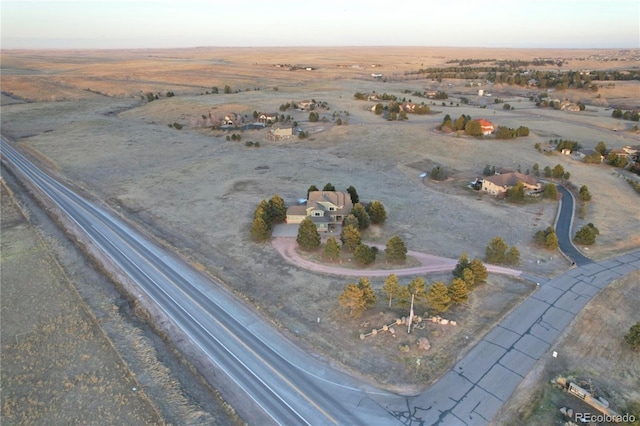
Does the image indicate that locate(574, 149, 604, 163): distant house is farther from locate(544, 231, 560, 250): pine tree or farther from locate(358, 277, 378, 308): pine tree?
locate(358, 277, 378, 308): pine tree

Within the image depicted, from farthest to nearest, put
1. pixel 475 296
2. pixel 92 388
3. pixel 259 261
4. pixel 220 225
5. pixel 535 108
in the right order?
pixel 535 108
pixel 220 225
pixel 259 261
pixel 475 296
pixel 92 388

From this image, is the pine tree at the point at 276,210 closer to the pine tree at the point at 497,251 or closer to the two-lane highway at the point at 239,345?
the two-lane highway at the point at 239,345

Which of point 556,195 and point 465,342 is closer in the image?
point 465,342

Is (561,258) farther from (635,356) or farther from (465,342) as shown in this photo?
(465,342)

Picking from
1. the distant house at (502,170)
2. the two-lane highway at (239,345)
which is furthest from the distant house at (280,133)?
the two-lane highway at (239,345)

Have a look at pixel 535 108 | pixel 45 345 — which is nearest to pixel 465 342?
pixel 45 345

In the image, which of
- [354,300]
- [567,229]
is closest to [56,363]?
[354,300]
